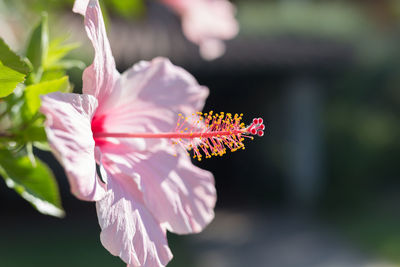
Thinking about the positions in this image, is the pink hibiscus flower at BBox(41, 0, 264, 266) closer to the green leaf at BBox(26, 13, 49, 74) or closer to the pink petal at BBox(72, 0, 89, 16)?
the pink petal at BBox(72, 0, 89, 16)

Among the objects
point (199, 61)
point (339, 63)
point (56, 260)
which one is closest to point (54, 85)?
point (56, 260)

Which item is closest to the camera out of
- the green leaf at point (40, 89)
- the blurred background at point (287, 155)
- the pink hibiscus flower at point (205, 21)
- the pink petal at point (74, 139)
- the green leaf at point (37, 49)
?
the pink petal at point (74, 139)

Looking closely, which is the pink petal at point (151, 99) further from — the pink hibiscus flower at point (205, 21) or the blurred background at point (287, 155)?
the blurred background at point (287, 155)

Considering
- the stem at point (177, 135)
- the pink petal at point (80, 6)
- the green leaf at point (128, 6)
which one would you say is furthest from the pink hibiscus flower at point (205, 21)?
the pink petal at point (80, 6)

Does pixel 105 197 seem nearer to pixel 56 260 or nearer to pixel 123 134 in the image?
pixel 123 134

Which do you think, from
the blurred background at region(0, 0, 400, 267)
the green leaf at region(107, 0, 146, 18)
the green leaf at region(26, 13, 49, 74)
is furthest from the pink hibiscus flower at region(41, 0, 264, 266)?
the blurred background at region(0, 0, 400, 267)

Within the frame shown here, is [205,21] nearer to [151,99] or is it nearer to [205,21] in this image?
[205,21]
